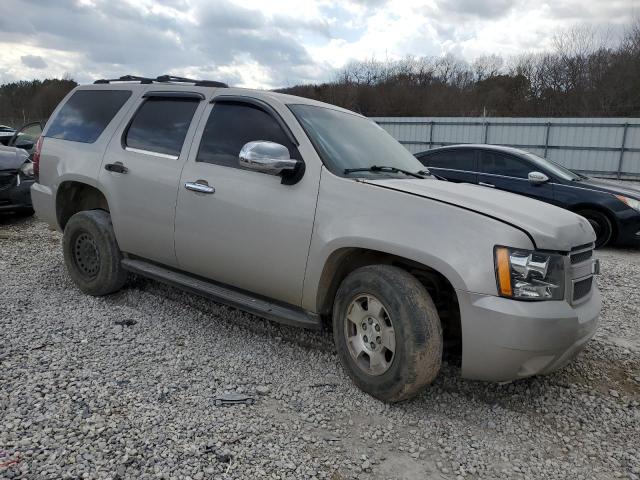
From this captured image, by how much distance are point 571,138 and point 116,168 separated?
19028mm

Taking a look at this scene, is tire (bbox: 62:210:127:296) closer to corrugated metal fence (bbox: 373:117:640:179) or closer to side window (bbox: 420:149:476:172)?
side window (bbox: 420:149:476:172)

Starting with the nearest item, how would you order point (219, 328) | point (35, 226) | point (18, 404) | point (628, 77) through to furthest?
point (18, 404) → point (219, 328) → point (35, 226) → point (628, 77)

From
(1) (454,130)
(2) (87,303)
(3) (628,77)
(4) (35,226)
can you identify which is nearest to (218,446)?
(2) (87,303)

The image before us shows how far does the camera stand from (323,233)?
124 inches

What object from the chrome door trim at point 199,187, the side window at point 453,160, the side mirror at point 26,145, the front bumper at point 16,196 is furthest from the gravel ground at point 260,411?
the side mirror at point 26,145

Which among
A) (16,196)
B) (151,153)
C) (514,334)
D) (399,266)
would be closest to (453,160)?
(151,153)

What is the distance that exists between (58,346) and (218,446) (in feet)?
5.68

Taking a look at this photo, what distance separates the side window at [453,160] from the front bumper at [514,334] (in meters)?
6.13

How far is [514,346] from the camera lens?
262 cm

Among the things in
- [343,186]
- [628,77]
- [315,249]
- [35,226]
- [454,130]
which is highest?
[628,77]

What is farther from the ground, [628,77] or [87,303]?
[628,77]

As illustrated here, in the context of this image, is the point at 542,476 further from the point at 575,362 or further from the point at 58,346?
the point at 58,346

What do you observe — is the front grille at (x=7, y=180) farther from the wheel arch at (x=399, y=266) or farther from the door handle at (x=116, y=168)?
the wheel arch at (x=399, y=266)

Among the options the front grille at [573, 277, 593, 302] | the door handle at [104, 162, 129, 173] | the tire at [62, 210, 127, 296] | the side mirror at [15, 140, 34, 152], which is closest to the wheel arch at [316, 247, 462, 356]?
the front grille at [573, 277, 593, 302]
